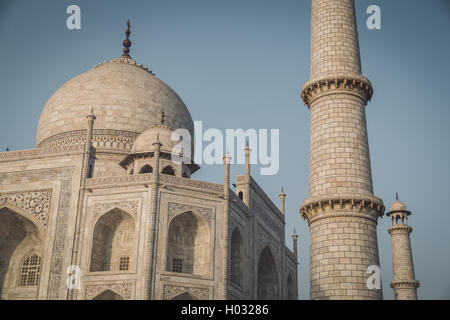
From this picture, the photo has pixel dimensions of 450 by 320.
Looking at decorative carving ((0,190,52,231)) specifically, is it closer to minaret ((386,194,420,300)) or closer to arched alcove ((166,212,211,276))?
arched alcove ((166,212,211,276))

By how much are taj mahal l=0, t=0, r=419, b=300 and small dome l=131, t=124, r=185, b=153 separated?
58mm

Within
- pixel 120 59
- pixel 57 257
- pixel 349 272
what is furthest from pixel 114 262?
pixel 120 59

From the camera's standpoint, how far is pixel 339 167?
13.4 m


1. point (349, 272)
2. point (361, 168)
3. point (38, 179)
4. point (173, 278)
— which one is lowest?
point (349, 272)

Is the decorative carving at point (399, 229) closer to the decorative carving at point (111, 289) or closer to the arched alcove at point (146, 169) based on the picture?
the arched alcove at point (146, 169)

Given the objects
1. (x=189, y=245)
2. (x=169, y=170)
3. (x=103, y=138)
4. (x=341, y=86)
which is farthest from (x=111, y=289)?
(x=341, y=86)

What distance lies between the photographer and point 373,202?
1302cm

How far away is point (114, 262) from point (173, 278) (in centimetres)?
269

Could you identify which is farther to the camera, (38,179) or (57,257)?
(38,179)

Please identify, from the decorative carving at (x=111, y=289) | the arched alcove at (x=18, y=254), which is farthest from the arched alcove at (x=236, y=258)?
the arched alcove at (x=18, y=254)

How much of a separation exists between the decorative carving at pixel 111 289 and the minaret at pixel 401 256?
575 inches

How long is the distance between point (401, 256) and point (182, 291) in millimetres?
14202

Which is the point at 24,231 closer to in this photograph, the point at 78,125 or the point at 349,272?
the point at 78,125

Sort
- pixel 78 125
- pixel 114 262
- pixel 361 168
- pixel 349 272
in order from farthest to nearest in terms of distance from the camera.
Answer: pixel 78 125 → pixel 114 262 → pixel 361 168 → pixel 349 272
